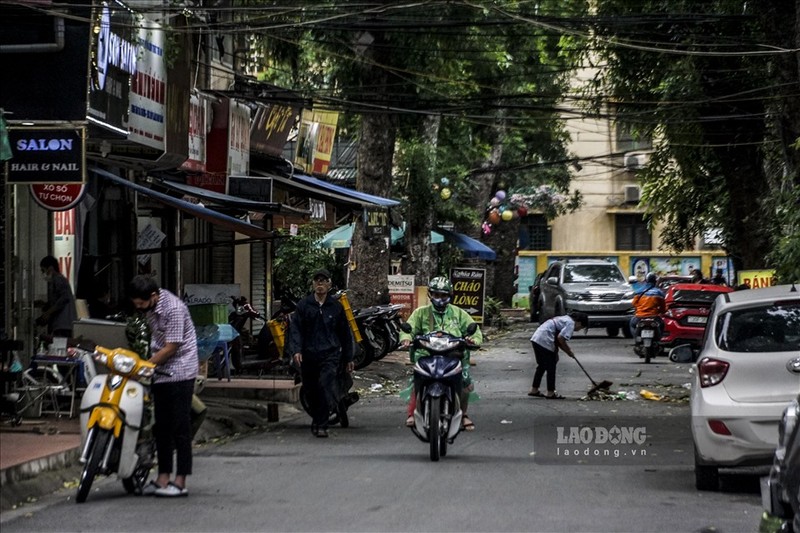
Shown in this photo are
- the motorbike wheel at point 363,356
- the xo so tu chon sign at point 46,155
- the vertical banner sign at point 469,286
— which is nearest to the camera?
the xo so tu chon sign at point 46,155

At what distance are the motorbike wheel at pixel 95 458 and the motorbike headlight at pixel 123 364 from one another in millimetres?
471

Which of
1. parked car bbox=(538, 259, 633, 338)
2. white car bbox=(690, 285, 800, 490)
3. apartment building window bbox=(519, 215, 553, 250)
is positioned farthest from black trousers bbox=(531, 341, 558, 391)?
apartment building window bbox=(519, 215, 553, 250)

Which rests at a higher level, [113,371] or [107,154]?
[107,154]

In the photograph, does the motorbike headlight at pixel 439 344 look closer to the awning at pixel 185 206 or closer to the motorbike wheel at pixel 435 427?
the motorbike wheel at pixel 435 427

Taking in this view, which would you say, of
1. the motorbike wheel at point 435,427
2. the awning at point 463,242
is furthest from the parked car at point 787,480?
the awning at point 463,242

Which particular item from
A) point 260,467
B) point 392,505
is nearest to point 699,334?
point 260,467

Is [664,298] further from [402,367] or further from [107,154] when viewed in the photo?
[107,154]

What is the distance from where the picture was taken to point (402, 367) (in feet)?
82.9

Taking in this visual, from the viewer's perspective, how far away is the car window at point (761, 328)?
33.7ft

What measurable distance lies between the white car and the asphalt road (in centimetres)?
38

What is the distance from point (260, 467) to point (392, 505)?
2.71m

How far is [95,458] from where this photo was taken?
948 centimetres

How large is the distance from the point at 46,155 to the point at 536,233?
51.4m

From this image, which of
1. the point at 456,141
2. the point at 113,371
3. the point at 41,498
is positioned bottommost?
the point at 41,498
